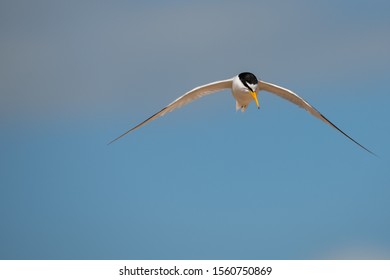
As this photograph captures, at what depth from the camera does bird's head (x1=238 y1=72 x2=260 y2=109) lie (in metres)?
19.6

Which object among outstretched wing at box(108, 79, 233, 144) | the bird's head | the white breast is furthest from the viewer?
outstretched wing at box(108, 79, 233, 144)

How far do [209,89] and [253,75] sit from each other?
1599 mm

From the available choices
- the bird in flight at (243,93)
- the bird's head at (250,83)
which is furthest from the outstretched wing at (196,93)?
the bird's head at (250,83)

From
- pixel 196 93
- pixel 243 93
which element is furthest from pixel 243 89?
pixel 196 93

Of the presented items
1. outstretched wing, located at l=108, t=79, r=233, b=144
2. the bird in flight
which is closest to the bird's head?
the bird in flight

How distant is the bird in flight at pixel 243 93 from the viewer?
64.6 ft

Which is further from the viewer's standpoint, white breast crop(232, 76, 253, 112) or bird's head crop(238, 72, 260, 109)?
white breast crop(232, 76, 253, 112)

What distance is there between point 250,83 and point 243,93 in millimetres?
343

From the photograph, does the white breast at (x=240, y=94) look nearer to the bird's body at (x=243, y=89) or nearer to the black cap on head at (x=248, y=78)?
the bird's body at (x=243, y=89)

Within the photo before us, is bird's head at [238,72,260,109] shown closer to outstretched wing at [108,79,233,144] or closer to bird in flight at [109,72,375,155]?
bird in flight at [109,72,375,155]
